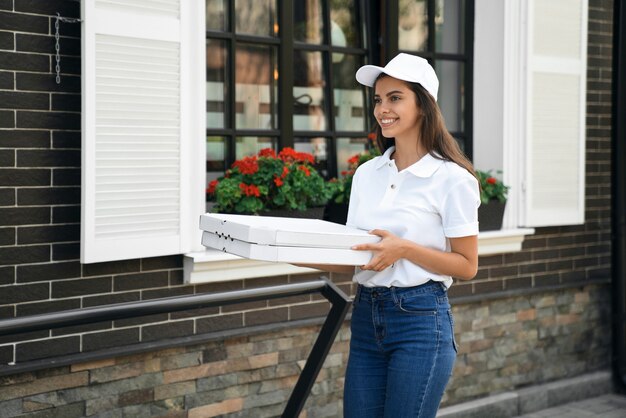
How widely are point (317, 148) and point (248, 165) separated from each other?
76cm

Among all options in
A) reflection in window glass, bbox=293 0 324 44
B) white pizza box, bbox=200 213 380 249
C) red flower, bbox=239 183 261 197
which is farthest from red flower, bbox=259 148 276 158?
white pizza box, bbox=200 213 380 249

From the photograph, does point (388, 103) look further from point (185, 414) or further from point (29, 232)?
point (185, 414)

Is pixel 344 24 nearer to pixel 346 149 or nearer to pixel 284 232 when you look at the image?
pixel 346 149

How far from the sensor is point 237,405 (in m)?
4.49

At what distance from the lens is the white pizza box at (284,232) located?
7.58ft

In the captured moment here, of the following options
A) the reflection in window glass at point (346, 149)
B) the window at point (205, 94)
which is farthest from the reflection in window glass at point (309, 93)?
the reflection in window glass at point (346, 149)

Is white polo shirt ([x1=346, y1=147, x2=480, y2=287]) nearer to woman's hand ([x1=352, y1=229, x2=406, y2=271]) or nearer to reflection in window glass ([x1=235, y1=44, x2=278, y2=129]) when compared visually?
woman's hand ([x1=352, y1=229, x2=406, y2=271])

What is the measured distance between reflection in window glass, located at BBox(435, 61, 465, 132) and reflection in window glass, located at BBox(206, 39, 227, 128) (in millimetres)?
1605

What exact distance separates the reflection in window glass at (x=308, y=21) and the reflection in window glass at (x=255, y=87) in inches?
9.3

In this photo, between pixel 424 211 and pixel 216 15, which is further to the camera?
pixel 216 15

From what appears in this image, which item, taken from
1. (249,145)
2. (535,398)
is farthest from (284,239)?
(535,398)

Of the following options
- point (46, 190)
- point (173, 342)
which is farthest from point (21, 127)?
point (173, 342)

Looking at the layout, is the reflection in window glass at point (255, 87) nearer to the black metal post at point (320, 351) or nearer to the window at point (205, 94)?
the window at point (205, 94)

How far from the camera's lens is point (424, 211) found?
2.62 m
